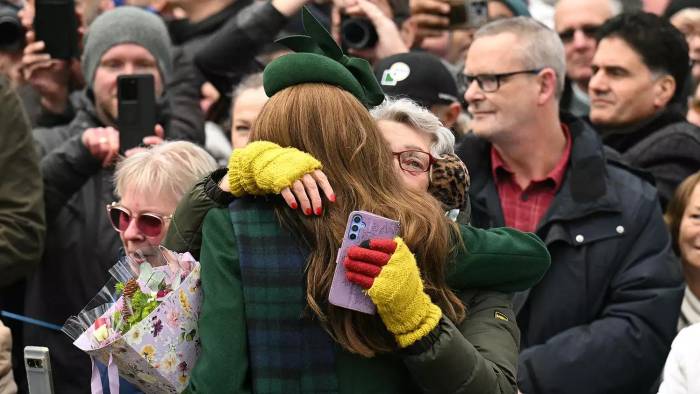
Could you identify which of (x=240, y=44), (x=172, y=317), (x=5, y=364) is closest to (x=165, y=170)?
(x=5, y=364)

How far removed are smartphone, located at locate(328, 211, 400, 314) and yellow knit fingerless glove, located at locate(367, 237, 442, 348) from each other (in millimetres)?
51

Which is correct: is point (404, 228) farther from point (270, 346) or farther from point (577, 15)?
point (577, 15)

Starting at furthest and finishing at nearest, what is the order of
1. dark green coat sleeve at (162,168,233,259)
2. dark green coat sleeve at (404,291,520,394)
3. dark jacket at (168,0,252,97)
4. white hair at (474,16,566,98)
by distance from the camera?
dark jacket at (168,0,252,97) → white hair at (474,16,566,98) → dark green coat sleeve at (162,168,233,259) → dark green coat sleeve at (404,291,520,394)

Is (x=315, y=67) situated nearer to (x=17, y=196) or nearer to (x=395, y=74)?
(x=17, y=196)

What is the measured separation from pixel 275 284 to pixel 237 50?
3.53m

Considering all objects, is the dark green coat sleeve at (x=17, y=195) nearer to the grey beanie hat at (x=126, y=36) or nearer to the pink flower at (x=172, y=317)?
the grey beanie hat at (x=126, y=36)

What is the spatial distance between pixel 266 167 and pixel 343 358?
1.66 ft

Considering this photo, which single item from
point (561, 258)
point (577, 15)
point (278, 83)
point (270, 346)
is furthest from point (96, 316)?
point (577, 15)

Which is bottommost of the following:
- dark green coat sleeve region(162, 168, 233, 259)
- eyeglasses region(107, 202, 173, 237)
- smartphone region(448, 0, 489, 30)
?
smartphone region(448, 0, 489, 30)

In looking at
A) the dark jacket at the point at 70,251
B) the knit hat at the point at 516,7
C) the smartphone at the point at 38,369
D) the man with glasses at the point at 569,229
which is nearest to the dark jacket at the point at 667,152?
the man with glasses at the point at 569,229

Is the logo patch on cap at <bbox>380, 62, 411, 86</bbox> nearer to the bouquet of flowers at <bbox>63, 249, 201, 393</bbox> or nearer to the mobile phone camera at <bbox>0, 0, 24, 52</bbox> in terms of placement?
the mobile phone camera at <bbox>0, 0, 24, 52</bbox>

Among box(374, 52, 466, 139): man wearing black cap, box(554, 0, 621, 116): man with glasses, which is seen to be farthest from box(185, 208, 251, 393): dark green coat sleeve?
box(554, 0, 621, 116): man with glasses

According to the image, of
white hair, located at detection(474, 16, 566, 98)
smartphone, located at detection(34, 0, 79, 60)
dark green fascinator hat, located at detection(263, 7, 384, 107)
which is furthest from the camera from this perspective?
smartphone, located at detection(34, 0, 79, 60)

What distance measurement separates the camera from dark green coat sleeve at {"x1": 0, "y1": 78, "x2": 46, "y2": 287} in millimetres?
4809
